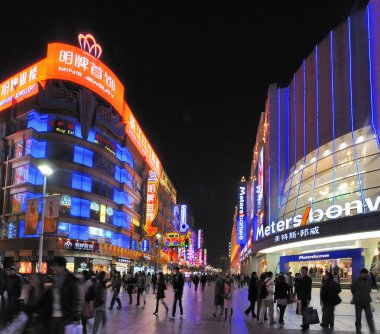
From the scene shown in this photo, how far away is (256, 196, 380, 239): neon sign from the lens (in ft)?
112

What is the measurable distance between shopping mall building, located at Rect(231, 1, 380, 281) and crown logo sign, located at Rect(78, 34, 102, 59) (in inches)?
1172

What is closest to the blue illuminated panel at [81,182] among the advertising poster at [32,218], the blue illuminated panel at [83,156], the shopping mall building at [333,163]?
the blue illuminated panel at [83,156]

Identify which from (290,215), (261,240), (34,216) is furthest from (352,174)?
(34,216)

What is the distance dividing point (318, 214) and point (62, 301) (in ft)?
119

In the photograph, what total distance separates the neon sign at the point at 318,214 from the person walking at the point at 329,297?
1988 centimetres

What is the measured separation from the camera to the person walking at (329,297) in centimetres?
1425

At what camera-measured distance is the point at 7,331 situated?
470 inches

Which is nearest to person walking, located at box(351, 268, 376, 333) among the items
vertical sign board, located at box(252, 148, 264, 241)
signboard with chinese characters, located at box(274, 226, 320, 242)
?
signboard with chinese characters, located at box(274, 226, 320, 242)

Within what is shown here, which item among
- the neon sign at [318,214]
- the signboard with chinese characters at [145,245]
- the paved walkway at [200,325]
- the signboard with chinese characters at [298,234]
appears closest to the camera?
the paved walkway at [200,325]

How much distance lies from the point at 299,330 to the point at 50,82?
171ft

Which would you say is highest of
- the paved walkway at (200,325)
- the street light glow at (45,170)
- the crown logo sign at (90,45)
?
the crown logo sign at (90,45)

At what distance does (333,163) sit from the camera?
42.9m

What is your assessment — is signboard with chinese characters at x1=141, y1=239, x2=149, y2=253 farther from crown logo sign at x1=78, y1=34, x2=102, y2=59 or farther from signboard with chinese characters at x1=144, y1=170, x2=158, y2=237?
crown logo sign at x1=78, y1=34, x2=102, y2=59

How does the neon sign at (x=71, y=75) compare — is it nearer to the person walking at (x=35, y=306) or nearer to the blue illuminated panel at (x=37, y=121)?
the blue illuminated panel at (x=37, y=121)
